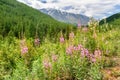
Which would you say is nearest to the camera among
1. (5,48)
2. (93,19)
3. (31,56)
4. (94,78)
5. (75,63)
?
(94,78)

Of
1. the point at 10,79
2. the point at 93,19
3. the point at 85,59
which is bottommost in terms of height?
the point at 10,79

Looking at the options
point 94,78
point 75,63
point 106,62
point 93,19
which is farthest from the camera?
point 93,19

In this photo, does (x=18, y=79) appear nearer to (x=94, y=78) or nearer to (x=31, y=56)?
(x=94, y=78)

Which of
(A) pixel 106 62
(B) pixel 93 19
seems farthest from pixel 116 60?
(B) pixel 93 19

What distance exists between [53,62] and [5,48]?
3.50m

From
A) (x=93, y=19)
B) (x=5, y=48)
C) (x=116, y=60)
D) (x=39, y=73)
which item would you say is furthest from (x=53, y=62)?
(x=5, y=48)

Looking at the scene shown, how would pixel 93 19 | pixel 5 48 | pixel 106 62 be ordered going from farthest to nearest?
pixel 5 48
pixel 93 19
pixel 106 62

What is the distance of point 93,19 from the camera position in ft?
26.9

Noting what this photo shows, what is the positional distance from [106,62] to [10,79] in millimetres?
2687

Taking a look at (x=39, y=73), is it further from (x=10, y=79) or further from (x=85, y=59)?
(x=85, y=59)

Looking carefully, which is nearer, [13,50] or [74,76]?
[74,76]

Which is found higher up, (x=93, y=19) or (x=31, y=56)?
(x=93, y=19)

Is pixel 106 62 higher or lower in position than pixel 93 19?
lower

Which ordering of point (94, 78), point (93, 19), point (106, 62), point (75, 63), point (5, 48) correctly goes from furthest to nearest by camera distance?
1. point (5, 48)
2. point (93, 19)
3. point (106, 62)
4. point (75, 63)
5. point (94, 78)
